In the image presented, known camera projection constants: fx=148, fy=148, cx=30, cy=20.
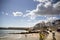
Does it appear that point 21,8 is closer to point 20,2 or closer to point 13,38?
point 20,2

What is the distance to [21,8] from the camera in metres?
2.57

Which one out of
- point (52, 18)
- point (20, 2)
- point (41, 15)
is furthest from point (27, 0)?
point (52, 18)

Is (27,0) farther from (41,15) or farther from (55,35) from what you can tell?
(55,35)

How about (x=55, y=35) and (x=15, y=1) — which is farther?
(x=15, y=1)

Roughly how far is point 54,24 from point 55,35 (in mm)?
183

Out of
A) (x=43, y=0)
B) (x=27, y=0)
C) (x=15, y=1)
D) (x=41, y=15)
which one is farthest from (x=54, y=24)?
(x=15, y=1)

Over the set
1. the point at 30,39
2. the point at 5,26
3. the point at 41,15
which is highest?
the point at 41,15

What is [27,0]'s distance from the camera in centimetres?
257

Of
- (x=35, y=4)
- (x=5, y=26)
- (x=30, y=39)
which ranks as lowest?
(x=30, y=39)

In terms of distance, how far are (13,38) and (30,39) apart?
0.96ft

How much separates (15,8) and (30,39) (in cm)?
60

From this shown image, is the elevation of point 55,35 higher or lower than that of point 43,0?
lower

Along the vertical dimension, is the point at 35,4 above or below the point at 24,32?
above

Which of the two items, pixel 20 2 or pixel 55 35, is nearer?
pixel 55 35
